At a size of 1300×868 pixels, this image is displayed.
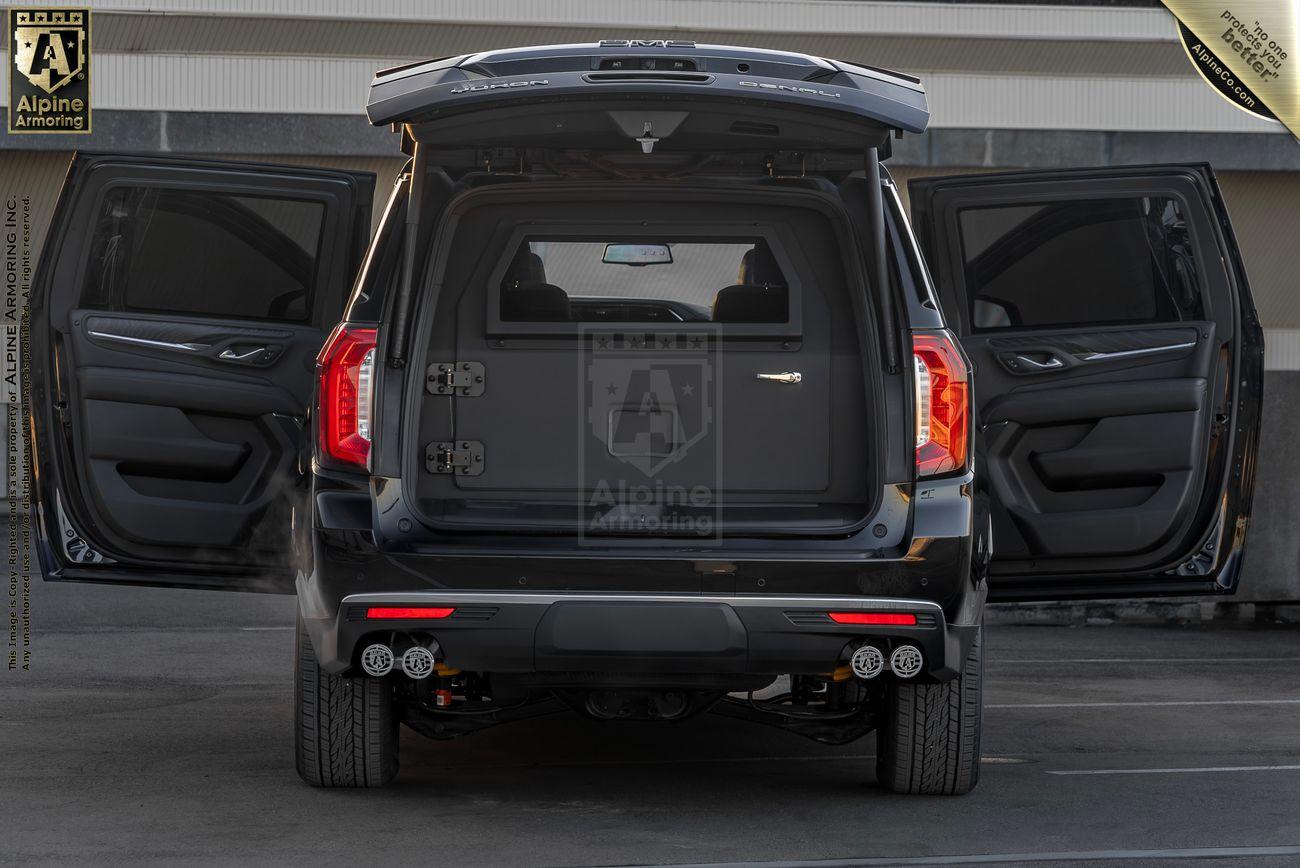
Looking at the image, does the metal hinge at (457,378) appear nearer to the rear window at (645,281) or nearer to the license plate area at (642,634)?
the rear window at (645,281)

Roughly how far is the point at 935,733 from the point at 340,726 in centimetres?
179

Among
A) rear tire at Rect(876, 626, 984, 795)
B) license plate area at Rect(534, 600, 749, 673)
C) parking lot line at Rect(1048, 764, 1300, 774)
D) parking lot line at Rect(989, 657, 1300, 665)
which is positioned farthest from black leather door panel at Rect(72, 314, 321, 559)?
parking lot line at Rect(989, 657, 1300, 665)

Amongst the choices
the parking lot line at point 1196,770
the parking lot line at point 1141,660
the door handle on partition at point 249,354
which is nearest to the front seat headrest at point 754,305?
the door handle on partition at point 249,354

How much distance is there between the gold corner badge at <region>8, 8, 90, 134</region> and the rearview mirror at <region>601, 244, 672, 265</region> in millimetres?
18780

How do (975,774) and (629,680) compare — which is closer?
(629,680)

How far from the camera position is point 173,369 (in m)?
6.29

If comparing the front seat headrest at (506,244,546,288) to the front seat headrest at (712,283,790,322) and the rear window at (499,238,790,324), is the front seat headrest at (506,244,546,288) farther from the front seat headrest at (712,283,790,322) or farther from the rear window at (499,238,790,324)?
the front seat headrest at (712,283,790,322)

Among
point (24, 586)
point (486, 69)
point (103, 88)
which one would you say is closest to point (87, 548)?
point (486, 69)

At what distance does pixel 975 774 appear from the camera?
5.71 m

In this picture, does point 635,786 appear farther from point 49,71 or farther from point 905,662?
point 49,71

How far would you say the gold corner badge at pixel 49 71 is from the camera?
22609 mm

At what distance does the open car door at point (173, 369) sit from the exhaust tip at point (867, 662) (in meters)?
2.16

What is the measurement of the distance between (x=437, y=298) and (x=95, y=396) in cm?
165

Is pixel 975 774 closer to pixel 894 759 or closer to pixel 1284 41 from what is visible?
pixel 894 759
